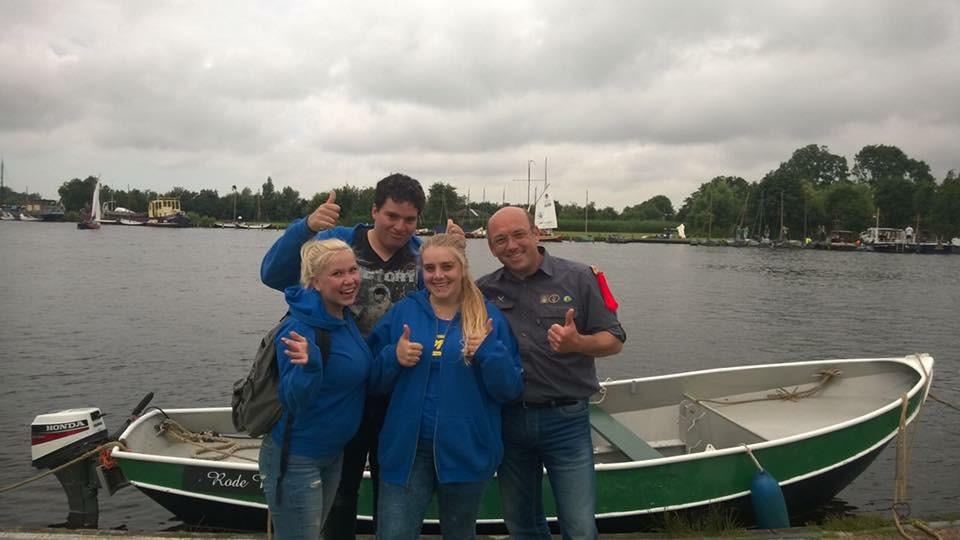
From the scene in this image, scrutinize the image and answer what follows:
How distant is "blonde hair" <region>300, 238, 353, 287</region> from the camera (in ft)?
11.7

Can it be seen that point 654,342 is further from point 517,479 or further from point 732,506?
point 517,479

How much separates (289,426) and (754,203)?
13162cm

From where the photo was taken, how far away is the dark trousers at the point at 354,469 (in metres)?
3.90

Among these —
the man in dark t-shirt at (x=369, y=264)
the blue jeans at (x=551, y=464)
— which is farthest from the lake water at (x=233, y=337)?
the blue jeans at (x=551, y=464)

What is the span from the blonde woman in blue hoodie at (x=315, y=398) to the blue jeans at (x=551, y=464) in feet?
3.26

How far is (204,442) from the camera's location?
332 inches

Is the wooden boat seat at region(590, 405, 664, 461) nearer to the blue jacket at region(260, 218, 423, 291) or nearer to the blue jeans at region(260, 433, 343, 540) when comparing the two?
the blue jacket at region(260, 218, 423, 291)

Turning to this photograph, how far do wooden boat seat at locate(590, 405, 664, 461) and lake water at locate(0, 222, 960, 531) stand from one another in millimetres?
5273

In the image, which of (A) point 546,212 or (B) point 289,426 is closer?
(B) point 289,426

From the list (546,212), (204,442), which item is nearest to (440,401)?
(204,442)

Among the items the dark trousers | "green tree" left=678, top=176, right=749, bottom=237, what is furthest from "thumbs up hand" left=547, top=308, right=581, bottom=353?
"green tree" left=678, top=176, right=749, bottom=237

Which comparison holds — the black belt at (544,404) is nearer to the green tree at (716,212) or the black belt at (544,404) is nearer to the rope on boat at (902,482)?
the rope on boat at (902,482)

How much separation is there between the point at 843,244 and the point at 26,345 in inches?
4475

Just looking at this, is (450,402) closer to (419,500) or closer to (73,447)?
(419,500)
